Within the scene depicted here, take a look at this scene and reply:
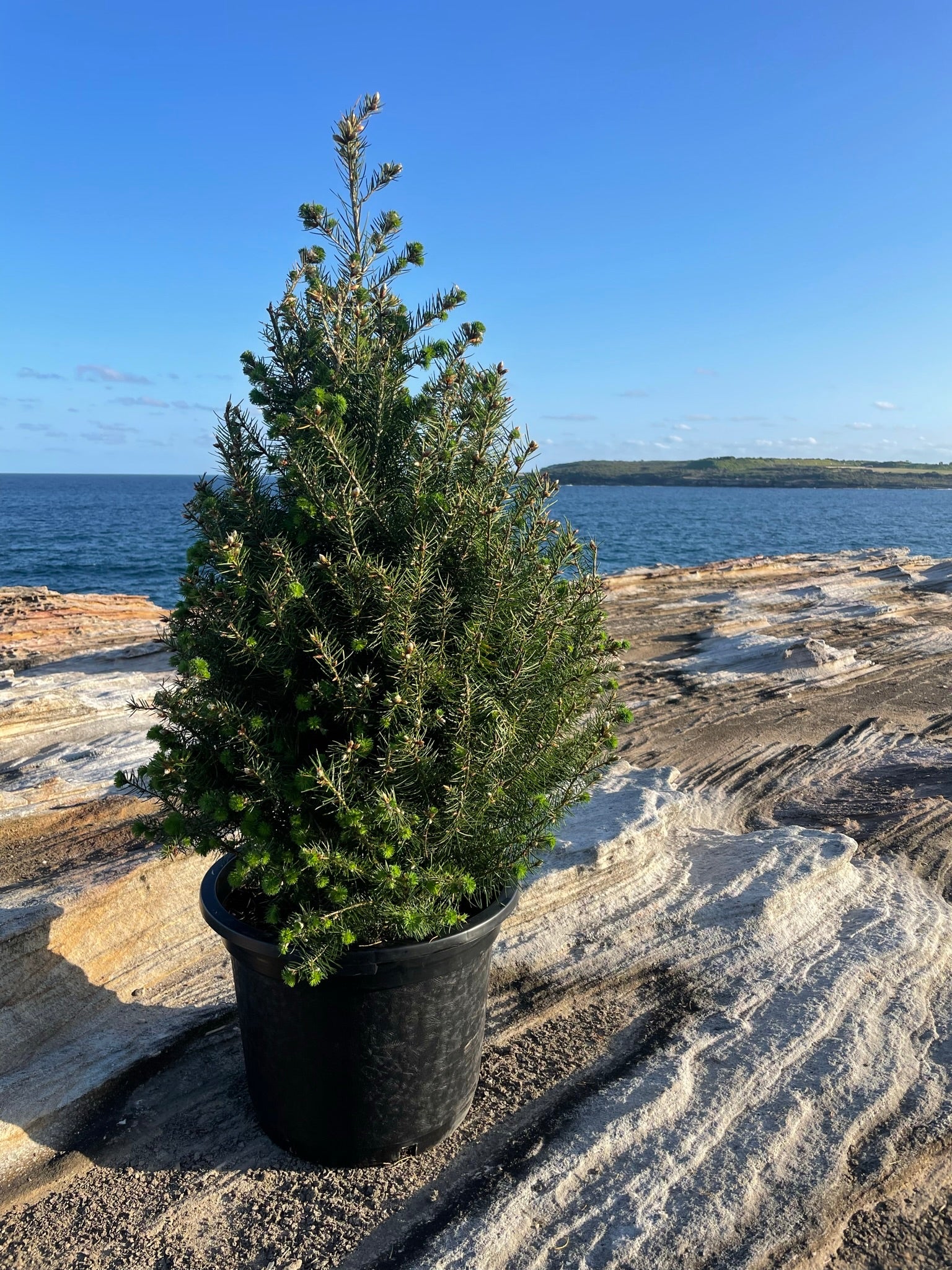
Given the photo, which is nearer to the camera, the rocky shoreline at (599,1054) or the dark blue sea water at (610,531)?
the rocky shoreline at (599,1054)

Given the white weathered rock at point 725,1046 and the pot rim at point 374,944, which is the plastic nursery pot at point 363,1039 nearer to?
the pot rim at point 374,944

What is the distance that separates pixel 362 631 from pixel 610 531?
6732cm

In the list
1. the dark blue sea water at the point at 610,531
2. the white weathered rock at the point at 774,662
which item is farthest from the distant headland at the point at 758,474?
the white weathered rock at the point at 774,662

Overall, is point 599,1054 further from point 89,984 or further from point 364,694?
point 89,984

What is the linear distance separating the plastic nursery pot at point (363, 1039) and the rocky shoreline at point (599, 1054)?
0.16 meters

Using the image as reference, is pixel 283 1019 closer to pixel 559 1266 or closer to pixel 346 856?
pixel 346 856


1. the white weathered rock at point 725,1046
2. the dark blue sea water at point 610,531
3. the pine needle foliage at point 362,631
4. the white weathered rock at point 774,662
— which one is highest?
the pine needle foliage at point 362,631

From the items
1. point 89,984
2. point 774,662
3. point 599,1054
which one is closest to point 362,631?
point 599,1054

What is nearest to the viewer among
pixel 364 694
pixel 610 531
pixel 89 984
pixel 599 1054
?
pixel 364 694

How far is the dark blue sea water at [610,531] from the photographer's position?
43938 millimetres

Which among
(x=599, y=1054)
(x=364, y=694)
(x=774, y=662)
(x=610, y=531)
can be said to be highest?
(x=364, y=694)

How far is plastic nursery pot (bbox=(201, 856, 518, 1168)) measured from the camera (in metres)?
3.48

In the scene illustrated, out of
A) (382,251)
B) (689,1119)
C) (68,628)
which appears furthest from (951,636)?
(68,628)

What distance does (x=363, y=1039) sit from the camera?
3570 mm
